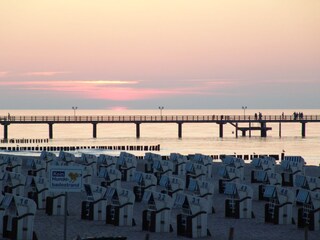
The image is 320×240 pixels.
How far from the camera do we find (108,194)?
3284cm

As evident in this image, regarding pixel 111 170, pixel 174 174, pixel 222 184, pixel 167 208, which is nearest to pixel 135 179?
pixel 111 170

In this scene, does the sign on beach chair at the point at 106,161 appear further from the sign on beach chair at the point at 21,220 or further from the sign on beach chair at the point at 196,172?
the sign on beach chair at the point at 21,220

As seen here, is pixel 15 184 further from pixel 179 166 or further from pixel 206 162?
pixel 206 162

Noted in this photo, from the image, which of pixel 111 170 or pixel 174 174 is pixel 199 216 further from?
pixel 174 174

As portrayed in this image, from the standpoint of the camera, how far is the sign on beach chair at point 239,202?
34.4 m

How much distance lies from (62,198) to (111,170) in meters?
7.98

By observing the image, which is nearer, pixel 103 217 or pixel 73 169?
pixel 73 169

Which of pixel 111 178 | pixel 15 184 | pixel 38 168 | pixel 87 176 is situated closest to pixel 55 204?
pixel 15 184

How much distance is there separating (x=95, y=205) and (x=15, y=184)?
5.66 m

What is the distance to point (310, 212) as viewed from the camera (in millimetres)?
31438

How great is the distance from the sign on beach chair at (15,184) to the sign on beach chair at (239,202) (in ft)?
26.4

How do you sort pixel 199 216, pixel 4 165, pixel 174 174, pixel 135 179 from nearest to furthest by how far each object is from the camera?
pixel 199 216, pixel 135 179, pixel 4 165, pixel 174 174

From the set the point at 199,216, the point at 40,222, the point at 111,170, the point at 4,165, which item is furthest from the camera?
the point at 4,165

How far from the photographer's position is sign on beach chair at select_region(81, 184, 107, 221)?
33.3m
